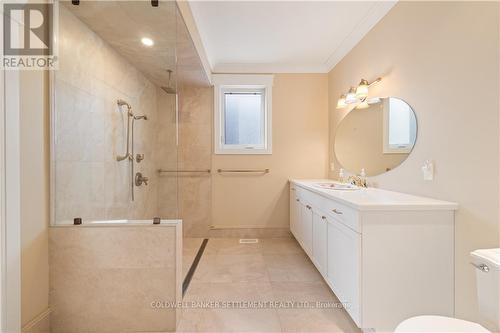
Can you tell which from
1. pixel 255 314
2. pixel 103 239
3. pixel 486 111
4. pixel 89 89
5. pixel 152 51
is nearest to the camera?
pixel 486 111

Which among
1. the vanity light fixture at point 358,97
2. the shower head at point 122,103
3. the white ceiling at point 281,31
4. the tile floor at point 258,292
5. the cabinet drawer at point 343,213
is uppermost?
the white ceiling at point 281,31

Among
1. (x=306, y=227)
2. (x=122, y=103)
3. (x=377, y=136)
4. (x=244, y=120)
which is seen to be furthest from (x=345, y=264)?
(x=244, y=120)

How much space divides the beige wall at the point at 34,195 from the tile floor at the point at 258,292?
34.2 inches

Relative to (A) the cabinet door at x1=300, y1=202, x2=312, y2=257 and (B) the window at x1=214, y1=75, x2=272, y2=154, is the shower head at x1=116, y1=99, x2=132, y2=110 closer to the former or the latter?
(B) the window at x1=214, y1=75, x2=272, y2=154

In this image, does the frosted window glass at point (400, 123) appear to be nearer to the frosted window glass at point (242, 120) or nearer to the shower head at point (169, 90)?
the frosted window glass at point (242, 120)

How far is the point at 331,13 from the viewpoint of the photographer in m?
2.27

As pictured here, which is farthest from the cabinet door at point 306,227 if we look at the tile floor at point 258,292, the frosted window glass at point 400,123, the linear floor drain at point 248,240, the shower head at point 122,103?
the shower head at point 122,103

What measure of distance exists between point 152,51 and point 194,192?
1.88m

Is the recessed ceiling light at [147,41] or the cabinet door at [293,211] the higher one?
the recessed ceiling light at [147,41]

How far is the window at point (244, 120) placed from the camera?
11.5 feet

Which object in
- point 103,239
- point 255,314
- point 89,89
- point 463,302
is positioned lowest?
point 255,314

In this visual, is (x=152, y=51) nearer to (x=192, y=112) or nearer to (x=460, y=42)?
(x=192, y=112)

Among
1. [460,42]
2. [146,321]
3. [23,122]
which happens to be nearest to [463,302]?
[460,42]

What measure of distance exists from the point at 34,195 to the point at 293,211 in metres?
2.57
